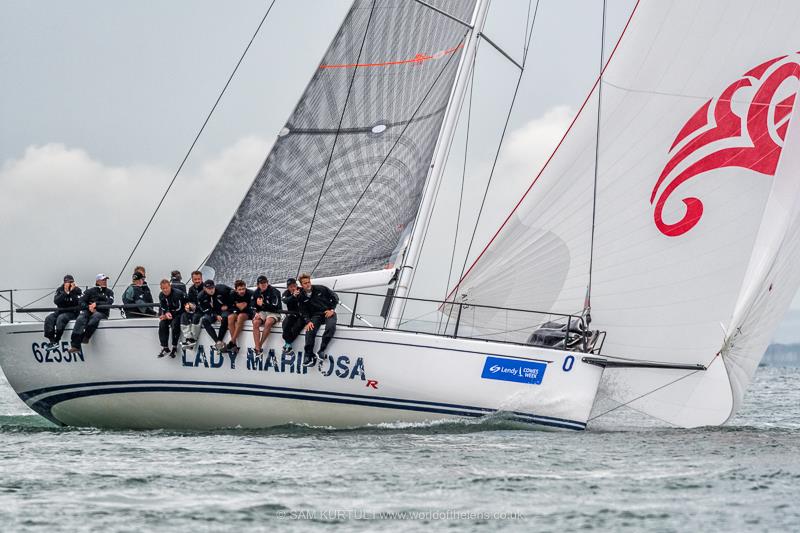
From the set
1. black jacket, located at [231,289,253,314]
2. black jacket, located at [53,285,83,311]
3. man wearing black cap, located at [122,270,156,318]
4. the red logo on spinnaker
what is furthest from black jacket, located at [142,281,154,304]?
the red logo on spinnaker

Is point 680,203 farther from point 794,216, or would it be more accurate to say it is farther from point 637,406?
point 637,406

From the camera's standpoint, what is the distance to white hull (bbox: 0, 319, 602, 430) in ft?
40.4

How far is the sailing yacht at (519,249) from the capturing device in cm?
1256

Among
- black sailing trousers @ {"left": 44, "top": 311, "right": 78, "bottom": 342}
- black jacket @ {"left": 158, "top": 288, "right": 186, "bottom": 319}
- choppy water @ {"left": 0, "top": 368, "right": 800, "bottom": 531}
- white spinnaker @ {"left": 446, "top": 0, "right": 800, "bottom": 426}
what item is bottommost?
choppy water @ {"left": 0, "top": 368, "right": 800, "bottom": 531}

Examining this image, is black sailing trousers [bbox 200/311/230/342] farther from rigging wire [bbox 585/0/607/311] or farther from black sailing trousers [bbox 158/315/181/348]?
rigging wire [bbox 585/0/607/311]

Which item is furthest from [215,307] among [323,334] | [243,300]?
[323,334]

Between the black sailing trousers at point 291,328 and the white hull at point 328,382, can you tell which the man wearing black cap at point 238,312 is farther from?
the black sailing trousers at point 291,328

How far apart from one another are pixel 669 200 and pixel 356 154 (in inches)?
154

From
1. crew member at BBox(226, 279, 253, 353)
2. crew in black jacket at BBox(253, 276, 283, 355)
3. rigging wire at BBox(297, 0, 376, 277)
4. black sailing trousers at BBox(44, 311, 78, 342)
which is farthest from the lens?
rigging wire at BBox(297, 0, 376, 277)

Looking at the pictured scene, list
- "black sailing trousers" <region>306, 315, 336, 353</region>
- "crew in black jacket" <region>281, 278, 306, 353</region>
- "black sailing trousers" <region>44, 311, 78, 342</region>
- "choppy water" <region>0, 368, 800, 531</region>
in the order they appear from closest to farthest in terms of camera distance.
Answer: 1. "choppy water" <region>0, 368, 800, 531</region>
2. "black sailing trousers" <region>306, 315, 336, 353</region>
3. "crew in black jacket" <region>281, 278, 306, 353</region>
4. "black sailing trousers" <region>44, 311, 78, 342</region>

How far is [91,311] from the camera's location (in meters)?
13.5

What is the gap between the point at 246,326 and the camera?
510 inches

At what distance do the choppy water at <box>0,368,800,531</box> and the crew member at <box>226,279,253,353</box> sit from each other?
101cm

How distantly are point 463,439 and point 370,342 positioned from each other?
4.88 feet
